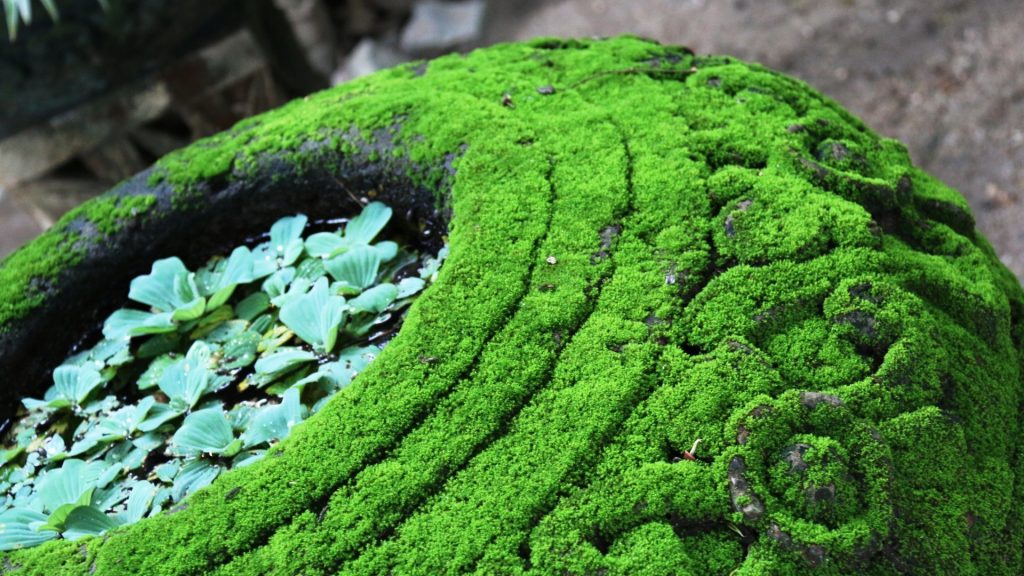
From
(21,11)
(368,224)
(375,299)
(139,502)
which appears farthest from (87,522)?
(21,11)

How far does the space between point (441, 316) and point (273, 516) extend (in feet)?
1.29

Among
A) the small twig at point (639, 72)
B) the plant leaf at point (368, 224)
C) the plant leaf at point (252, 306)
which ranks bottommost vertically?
the plant leaf at point (252, 306)

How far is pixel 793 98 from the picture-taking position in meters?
1.69

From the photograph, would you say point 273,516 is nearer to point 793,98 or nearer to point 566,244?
point 566,244

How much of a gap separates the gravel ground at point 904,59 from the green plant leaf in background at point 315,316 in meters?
2.93

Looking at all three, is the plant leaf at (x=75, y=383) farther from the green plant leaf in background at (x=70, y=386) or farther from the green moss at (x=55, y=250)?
the green moss at (x=55, y=250)

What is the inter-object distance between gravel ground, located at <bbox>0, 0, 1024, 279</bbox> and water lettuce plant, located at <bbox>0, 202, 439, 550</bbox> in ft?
9.43

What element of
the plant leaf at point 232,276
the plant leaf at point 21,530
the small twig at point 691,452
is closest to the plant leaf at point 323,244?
the plant leaf at point 232,276

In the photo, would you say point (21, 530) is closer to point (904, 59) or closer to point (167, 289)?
point (167, 289)

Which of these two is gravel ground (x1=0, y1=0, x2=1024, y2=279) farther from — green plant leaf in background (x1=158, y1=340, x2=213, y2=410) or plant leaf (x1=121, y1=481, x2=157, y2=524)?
plant leaf (x1=121, y1=481, x2=157, y2=524)

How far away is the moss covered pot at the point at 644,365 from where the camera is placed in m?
1.12

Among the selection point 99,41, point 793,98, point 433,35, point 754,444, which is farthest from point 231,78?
point 754,444

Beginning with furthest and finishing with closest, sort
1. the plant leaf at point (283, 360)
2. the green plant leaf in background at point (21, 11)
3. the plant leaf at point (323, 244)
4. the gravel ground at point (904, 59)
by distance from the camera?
1. the gravel ground at point (904, 59)
2. the green plant leaf in background at point (21, 11)
3. the plant leaf at point (323, 244)
4. the plant leaf at point (283, 360)

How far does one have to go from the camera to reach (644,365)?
1.25 meters
